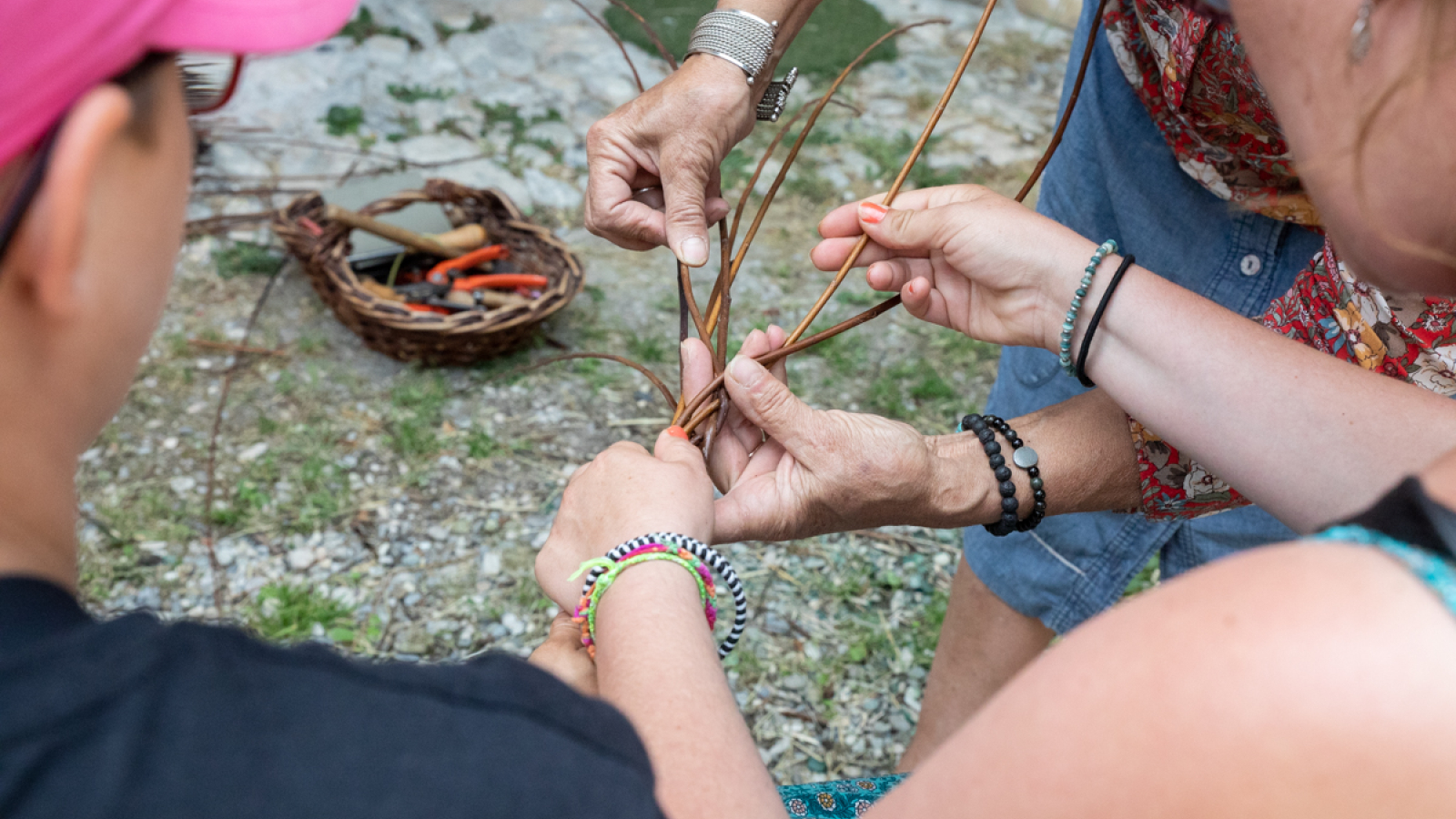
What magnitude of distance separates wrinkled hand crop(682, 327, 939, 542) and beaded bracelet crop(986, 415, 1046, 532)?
145mm

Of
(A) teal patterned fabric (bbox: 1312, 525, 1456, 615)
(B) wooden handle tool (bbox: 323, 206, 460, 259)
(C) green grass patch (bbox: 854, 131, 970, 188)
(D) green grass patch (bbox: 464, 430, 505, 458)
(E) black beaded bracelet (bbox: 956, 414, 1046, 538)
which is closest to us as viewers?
(A) teal patterned fabric (bbox: 1312, 525, 1456, 615)

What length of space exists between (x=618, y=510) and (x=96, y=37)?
28.9 inches

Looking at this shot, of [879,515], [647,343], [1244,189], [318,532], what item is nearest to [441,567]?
[318,532]

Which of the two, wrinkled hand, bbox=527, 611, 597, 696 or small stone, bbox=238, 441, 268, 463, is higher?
wrinkled hand, bbox=527, 611, 597, 696

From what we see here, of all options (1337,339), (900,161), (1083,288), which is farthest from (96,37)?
(900,161)

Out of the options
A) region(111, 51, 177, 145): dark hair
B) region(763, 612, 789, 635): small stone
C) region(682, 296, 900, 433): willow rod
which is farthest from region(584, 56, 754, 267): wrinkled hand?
region(763, 612, 789, 635): small stone

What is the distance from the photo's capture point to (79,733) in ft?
1.97

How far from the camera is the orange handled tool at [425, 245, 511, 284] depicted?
3084mm

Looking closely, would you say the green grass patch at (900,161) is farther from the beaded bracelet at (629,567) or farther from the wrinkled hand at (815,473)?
the beaded bracelet at (629,567)

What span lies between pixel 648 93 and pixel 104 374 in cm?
103

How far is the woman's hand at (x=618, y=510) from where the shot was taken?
1192mm

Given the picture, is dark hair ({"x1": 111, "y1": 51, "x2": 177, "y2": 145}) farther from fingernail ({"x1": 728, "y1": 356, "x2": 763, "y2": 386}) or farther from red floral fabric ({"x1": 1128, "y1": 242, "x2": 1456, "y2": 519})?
red floral fabric ({"x1": 1128, "y1": 242, "x2": 1456, "y2": 519})

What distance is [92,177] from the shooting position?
0.67 meters

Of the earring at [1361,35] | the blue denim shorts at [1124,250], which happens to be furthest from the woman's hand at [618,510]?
the earring at [1361,35]
